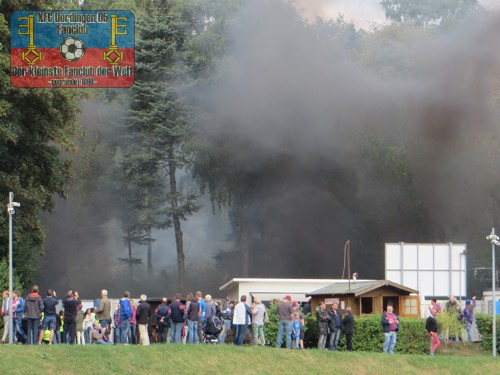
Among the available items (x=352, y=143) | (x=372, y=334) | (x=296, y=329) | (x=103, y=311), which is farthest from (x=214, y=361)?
(x=352, y=143)

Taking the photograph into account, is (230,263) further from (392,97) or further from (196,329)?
(196,329)

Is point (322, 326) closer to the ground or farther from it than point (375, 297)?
closer to the ground

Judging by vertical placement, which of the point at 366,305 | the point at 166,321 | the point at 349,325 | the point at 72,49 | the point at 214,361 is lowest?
the point at 214,361

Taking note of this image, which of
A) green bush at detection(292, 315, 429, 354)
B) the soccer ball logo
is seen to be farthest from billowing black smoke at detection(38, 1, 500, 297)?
green bush at detection(292, 315, 429, 354)

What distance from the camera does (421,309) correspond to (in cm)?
3406

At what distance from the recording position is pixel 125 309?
987 inches

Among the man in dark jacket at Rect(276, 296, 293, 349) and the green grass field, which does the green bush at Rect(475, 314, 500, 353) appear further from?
the man in dark jacket at Rect(276, 296, 293, 349)

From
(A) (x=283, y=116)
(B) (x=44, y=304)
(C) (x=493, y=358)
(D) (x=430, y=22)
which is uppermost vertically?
(D) (x=430, y=22)

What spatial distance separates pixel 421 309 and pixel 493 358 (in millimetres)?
7390

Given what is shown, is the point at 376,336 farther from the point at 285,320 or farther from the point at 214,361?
the point at 214,361

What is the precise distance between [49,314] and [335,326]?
7.80 meters

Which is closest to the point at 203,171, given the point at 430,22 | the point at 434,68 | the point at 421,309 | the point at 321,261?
the point at 321,261

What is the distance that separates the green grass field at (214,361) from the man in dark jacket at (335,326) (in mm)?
1650

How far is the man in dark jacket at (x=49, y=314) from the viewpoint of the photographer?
2455 cm
